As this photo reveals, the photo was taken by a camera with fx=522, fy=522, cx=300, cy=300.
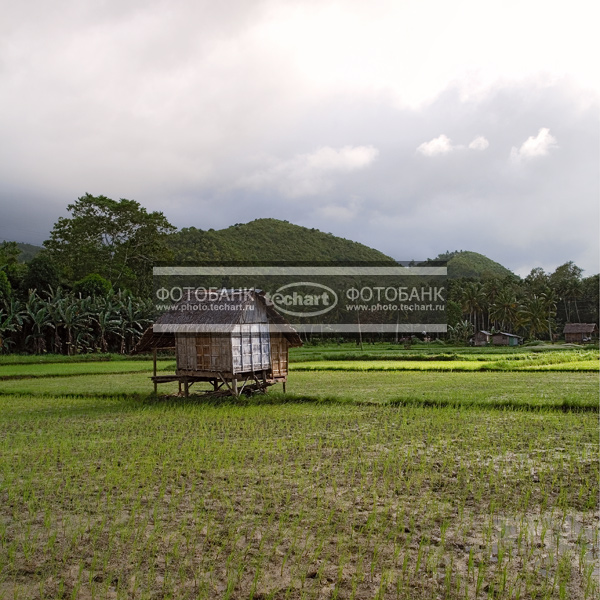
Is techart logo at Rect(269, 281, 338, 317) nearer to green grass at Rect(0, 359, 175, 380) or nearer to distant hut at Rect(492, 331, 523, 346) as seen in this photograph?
distant hut at Rect(492, 331, 523, 346)

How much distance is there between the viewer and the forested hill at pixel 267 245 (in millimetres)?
51375

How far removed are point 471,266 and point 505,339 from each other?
37.4 metres

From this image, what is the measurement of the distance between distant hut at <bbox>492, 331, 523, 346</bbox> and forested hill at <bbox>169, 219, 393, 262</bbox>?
23460 mm

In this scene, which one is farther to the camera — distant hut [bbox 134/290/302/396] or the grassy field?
distant hut [bbox 134/290/302/396]

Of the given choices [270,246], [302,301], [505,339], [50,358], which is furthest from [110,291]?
[505,339]

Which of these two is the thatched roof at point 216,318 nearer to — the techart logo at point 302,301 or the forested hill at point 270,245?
the techart logo at point 302,301

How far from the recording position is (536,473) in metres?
6.33

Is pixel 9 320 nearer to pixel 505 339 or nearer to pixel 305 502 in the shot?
pixel 305 502

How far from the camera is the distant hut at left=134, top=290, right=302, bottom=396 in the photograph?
1327 centimetres

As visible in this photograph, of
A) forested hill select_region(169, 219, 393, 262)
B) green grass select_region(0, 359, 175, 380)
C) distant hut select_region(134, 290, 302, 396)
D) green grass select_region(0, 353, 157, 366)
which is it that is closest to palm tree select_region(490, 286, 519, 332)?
forested hill select_region(169, 219, 393, 262)

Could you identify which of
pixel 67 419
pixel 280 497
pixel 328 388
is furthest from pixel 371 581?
pixel 328 388

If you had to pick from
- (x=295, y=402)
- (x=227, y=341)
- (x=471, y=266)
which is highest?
(x=471, y=266)

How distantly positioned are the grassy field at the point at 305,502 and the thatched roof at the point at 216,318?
9.01ft

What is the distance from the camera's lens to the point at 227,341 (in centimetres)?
1323
